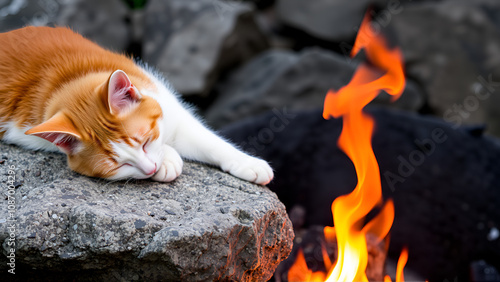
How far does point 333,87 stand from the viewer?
3.67 m

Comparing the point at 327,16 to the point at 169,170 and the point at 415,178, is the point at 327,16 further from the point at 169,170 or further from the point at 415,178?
the point at 169,170

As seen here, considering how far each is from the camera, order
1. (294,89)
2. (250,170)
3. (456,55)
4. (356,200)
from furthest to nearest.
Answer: (456,55) → (294,89) → (356,200) → (250,170)

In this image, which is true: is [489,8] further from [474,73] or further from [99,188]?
[99,188]

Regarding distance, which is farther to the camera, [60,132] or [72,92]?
[72,92]

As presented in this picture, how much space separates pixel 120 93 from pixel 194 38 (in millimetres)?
2828

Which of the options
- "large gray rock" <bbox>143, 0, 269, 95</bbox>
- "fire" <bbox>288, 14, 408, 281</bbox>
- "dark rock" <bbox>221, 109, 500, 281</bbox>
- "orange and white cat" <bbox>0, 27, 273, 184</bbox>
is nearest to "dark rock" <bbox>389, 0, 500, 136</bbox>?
"large gray rock" <bbox>143, 0, 269, 95</bbox>

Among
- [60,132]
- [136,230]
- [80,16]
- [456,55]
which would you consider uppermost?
[60,132]

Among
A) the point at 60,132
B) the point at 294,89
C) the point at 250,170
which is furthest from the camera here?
the point at 294,89

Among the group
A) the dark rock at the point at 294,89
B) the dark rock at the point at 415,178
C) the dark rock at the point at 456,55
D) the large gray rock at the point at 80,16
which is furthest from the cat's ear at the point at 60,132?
the dark rock at the point at 456,55

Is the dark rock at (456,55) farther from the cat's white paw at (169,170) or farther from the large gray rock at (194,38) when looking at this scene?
the cat's white paw at (169,170)

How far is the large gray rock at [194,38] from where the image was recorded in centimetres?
401

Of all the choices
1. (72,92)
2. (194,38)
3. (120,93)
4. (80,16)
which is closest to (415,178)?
(120,93)

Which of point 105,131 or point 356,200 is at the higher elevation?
point 105,131

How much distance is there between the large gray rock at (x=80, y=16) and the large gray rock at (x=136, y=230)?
2.75 meters
